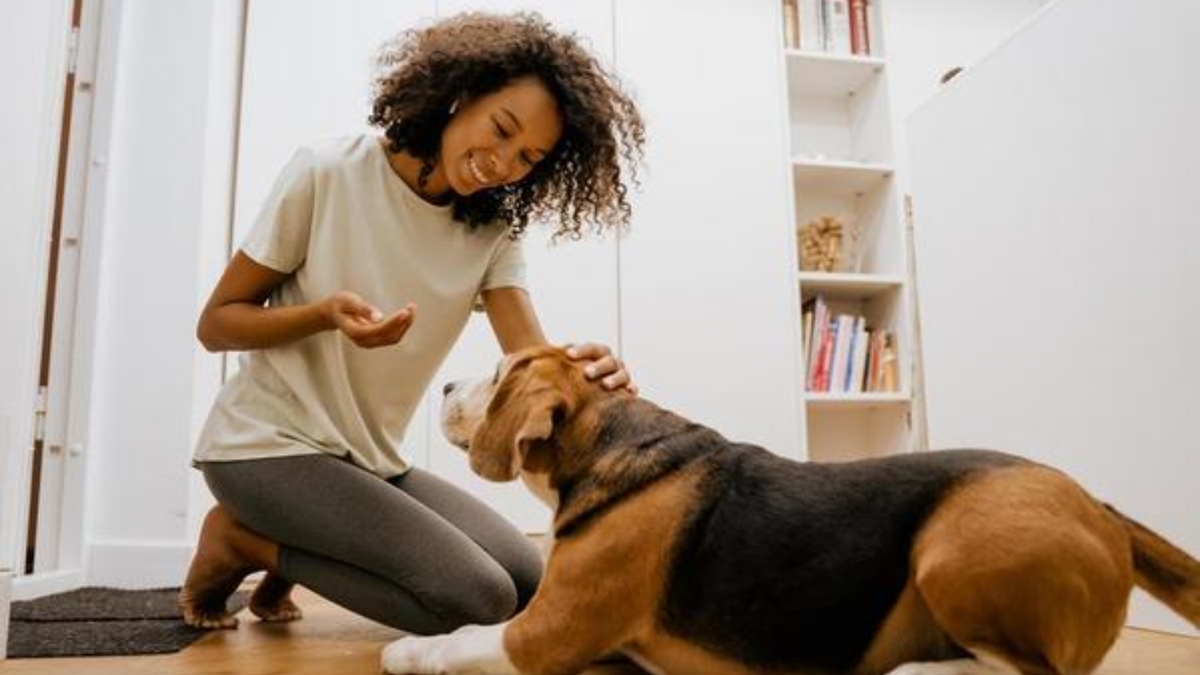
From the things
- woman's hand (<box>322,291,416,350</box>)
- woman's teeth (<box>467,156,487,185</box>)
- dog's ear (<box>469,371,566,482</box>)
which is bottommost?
dog's ear (<box>469,371,566,482</box>)

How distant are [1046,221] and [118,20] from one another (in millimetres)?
3096

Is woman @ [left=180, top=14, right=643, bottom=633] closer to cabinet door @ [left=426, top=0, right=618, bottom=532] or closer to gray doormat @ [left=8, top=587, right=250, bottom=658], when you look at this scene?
gray doormat @ [left=8, top=587, right=250, bottom=658]

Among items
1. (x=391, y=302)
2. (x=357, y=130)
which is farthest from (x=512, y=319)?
(x=357, y=130)

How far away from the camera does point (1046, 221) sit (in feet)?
8.19

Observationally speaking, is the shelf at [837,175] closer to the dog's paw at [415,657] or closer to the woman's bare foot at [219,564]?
the woman's bare foot at [219,564]

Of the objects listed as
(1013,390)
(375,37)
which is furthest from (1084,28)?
(375,37)

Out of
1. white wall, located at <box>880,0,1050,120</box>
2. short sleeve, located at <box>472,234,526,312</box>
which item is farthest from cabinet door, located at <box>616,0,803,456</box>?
short sleeve, located at <box>472,234,526,312</box>

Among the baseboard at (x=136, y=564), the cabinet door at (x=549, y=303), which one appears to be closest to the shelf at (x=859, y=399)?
the cabinet door at (x=549, y=303)

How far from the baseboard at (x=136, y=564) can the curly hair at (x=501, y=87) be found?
1.81 meters

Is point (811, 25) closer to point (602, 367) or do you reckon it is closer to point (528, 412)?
point (602, 367)

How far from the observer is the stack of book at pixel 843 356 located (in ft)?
13.8

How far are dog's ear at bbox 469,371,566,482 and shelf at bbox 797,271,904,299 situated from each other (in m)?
2.77

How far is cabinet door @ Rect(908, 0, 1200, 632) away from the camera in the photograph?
208cm

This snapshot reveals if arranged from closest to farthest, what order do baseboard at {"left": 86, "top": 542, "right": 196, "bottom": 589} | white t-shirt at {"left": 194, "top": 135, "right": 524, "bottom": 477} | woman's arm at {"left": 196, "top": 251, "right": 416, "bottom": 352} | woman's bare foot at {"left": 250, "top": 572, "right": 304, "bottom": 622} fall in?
woman's arm at {"left": 196, "top": 251, "right": 416, "bottom": 352}, white t-shirt at {"left": 194, "top": 135, "right": 524, "bottom": 477}, woman's bare foot at {"left": 250, "top": 572, "right": 304, "bottom": 622}, baseboard at {"left": 86, "top": 542, "right": 196, "bottom": 589}
